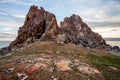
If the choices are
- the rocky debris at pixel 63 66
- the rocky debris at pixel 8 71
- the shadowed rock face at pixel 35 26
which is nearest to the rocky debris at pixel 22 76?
the rocky debris at pixel 8 71

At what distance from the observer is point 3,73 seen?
5597 centimetres

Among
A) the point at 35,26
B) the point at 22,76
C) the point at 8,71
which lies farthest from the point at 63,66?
the point at 35,26

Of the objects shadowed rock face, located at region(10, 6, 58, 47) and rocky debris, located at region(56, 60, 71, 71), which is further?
shadowed rock face, located at region(10, 6, 58, 47)

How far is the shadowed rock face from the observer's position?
152m

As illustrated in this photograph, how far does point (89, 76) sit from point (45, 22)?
111086 millimetres

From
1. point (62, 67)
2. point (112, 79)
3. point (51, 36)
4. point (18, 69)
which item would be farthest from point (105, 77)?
point (51, 36)

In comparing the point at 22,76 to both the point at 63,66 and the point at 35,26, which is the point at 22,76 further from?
the point at 35,26

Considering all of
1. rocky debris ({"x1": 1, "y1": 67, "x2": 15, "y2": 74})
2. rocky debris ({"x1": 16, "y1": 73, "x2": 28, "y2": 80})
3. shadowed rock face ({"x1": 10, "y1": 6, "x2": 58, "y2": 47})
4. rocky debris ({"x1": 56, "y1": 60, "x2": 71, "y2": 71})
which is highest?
shadowed rock face ({"x1": 10, "y1": 6, "x2": 58, "y2": 47})

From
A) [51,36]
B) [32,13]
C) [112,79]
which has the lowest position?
[112,79]

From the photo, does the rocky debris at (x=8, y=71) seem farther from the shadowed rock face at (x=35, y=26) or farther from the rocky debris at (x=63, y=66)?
the shadowed rock face at (x=35, y=26)

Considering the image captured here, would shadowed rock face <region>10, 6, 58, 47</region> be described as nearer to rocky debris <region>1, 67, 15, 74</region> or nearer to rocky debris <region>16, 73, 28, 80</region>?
rocky debris <region>1, 67, 15, 74</region>

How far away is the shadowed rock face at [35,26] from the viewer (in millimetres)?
151625

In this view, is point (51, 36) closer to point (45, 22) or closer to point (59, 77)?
point (45, 22)

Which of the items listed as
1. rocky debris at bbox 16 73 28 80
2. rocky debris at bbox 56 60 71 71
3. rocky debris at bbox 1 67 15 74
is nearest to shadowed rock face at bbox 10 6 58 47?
rocky debris at bbox 56 60 71 71
